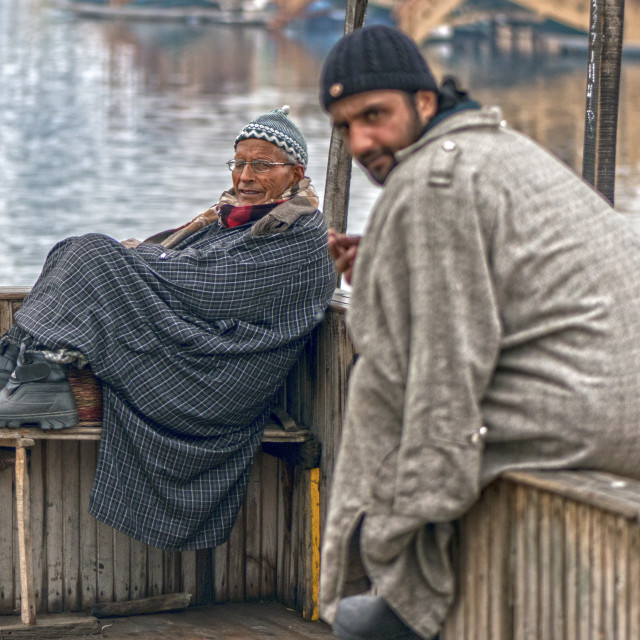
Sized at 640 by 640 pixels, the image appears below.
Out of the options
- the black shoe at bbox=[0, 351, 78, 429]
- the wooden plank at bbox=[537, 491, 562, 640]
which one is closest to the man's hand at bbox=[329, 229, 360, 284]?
the wooden plank at bbox=[537, 491, 562, 640]

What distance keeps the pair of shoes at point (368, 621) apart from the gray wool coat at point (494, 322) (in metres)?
0.18

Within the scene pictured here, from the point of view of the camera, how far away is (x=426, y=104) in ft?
6.64

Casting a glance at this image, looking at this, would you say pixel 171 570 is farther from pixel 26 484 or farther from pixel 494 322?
pixel 494 322

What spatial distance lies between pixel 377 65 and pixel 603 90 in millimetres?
2007

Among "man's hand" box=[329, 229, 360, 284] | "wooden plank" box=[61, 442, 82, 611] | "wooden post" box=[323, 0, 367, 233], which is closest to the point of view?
"man's hand" box=[329, 229, 360, 284]

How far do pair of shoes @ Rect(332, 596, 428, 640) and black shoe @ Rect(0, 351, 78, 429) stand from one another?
61.9 inches

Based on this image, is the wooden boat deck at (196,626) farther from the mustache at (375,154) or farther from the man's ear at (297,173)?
the mustache at (375,154)

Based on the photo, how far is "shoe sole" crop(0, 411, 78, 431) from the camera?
350 cm

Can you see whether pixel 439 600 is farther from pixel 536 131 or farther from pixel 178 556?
pixel 536 131

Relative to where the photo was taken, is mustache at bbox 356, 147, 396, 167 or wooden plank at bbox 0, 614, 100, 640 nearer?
mustache at bbox 356, 147, 396, 167

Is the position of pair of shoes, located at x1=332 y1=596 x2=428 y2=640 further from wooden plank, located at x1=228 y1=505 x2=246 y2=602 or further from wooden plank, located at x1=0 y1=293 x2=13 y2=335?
wooden plank, located at x1=0 y1=293 x2=13 y2=335

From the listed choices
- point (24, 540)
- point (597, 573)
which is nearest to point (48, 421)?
point (24, 540)

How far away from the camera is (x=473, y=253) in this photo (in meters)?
1.87

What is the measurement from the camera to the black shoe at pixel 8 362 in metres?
3.51
